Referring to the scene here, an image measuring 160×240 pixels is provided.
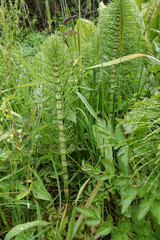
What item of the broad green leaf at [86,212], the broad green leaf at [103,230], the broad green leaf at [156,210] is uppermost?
the broad green leaf at [156,210]

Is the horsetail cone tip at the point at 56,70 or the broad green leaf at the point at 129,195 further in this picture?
the horsetail cone tip at the point at 56,70

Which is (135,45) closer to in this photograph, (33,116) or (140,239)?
(33,116)

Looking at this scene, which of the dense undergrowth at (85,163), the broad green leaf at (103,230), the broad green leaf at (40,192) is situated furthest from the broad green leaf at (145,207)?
the broad green leaf at (40,192)

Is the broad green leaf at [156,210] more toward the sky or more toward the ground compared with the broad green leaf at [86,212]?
more toward the sky

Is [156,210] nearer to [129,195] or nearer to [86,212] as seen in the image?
[129,195]

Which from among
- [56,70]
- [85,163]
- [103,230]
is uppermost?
[56,70]

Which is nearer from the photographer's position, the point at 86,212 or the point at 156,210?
the point at 156,210

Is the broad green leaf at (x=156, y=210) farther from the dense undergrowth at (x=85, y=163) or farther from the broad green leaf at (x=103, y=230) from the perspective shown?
the broad green leaf at (x=103, y=230)

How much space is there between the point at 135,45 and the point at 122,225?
3.09ft

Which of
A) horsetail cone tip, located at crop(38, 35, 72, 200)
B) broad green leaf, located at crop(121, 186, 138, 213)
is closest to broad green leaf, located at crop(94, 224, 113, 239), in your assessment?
broad green leaf, located at crop(121, 186, 138, 213)

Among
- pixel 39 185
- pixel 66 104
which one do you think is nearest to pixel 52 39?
pixel 66 104

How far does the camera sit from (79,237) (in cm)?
82


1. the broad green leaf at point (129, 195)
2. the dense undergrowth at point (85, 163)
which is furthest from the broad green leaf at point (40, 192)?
the broad green leaf at point (129, 195)

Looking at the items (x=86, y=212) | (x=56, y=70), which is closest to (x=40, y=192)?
(x=86, y=212)
